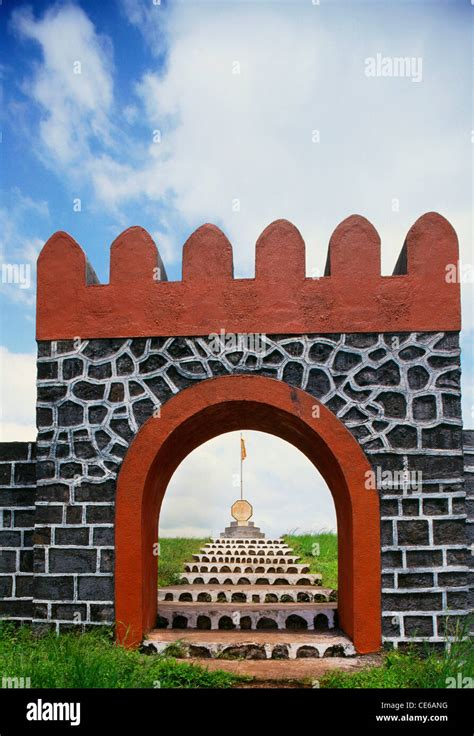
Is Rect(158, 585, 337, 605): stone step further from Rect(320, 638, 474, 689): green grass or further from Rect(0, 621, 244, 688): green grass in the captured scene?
Rect(320, 638, 474, 689): green grass

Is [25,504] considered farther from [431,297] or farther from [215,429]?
[431,297]

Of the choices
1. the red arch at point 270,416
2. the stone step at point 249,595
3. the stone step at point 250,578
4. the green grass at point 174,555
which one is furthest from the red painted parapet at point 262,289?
the stone step at point 250,578

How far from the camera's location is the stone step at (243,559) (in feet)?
40.2

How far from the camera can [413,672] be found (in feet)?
19.1

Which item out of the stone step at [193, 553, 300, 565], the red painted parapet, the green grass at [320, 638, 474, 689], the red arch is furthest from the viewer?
the stone step at [193, 553, 300, 565]

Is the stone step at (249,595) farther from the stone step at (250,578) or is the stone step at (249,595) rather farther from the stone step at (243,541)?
the stone step at (243,541)

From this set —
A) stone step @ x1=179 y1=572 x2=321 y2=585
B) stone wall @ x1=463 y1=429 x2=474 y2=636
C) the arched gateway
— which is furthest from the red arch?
stone step @ x1=179 y1=572 x2=321 y2=585

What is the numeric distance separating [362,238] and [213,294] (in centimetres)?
142

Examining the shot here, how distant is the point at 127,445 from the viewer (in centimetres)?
686

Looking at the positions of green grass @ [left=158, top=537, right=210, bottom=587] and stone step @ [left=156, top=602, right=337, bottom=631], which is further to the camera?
green grass @ [left=158, top=537, right=210, bottom=587]

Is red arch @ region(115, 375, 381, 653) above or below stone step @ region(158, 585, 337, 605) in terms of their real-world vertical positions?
above

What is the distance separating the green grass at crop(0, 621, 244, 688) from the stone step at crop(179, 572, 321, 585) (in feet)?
15.1

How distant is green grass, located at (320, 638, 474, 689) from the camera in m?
5.50
